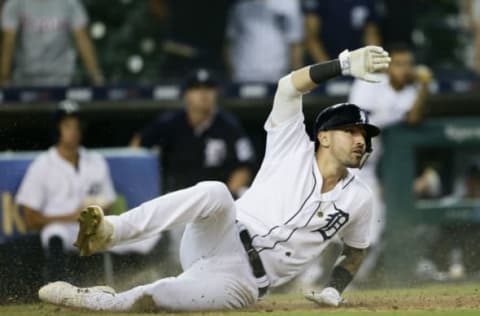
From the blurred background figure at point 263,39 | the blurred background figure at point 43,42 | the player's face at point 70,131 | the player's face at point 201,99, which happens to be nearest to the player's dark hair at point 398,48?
the blurred background figure at point 263,39

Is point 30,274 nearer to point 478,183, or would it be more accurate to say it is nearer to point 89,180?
point 89,180

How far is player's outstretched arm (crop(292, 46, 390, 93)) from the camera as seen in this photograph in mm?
7289

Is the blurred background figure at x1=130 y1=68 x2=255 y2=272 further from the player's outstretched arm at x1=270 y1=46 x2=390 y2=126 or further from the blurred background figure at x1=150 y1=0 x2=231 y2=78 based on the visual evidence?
the player's outstretched arm at x1=270 y1=46 x2=390 y2=126

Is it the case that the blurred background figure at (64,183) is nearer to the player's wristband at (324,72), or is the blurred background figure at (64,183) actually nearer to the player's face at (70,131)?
the player's face at (70,131)

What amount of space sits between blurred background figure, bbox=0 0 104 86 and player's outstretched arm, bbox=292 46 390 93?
13.2 feet

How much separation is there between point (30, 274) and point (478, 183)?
4724mm

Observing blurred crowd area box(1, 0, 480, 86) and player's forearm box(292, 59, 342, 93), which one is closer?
player's forearm box(292, 59, 342, 93)

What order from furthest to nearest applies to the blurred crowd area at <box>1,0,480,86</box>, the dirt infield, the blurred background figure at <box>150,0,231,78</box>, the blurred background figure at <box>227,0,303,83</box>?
the blurred background figure at <box>227,0,303,83</box>
the blurred background figure at <box>150,0,231,78</box>
the blurred crowd area at <box>1,0,480,86</box>
the dirt infield

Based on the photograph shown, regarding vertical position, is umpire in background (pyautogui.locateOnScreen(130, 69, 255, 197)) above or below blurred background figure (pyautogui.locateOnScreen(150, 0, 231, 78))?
below

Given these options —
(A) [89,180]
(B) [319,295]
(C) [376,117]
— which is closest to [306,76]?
(B) [319,295]

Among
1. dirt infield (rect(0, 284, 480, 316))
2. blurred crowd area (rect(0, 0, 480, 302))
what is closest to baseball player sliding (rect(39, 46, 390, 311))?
dirt infield (rect(0, 284, 480, 316))

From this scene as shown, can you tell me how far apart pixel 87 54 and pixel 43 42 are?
0.38 meters

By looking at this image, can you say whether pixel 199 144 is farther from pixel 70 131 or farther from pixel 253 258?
pixel 253 258

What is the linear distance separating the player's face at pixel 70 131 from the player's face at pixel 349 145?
10.5 feet
